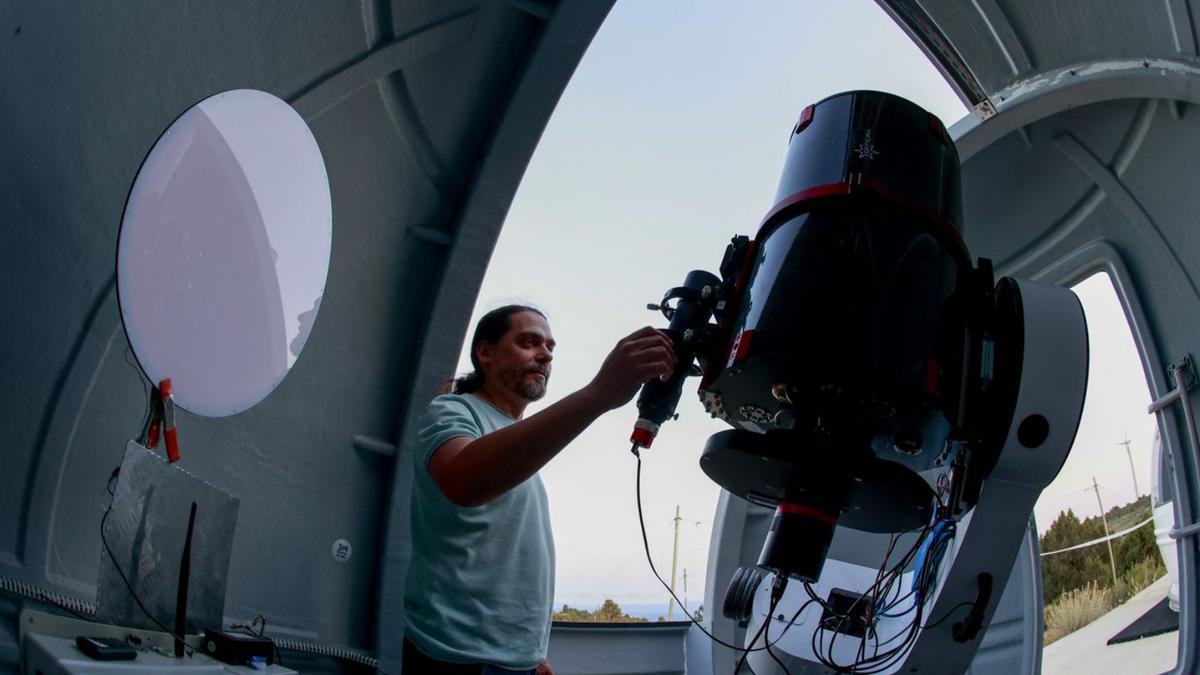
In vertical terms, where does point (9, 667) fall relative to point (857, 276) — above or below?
below

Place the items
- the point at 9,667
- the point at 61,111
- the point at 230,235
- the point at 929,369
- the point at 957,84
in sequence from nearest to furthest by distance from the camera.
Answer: the point at 929,369
the point at 9,667
the point at 61,111
the point at 230,235
the point at 957,84

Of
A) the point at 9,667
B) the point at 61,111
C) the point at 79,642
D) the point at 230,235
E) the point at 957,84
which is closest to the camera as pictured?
the point at 79,642

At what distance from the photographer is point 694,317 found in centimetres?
168

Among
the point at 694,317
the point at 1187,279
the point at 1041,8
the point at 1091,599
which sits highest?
the point at 1041,8

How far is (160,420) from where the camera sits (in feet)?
5.98

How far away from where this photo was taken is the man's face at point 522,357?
2334mm

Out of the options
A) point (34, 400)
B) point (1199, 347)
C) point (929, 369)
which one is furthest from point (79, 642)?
point (1199, 347)

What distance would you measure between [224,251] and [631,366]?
104cm

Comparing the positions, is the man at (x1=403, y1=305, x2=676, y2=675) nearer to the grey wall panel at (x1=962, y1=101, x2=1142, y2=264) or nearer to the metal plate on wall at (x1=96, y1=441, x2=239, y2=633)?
the metal plate on wall at (x1=96, y1=441, x2=239, y2=633)

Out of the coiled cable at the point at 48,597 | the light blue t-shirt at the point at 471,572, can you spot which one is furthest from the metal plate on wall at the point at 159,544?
the light blue t-shirt at the point at 471,572

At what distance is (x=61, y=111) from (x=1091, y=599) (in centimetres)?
503

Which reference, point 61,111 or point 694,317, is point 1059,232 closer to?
point 694,317

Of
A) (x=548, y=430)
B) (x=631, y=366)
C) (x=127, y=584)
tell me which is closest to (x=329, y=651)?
(x=127, y=584)

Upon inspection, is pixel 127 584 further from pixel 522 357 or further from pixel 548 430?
pixel 522 357
